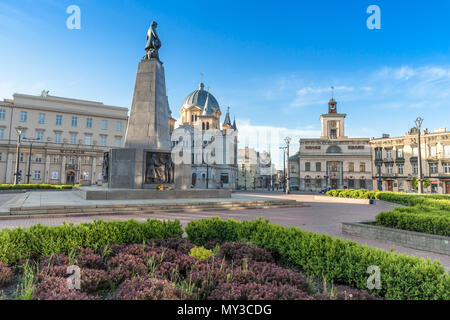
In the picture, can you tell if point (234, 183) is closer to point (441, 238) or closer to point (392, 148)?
point (392, 148)

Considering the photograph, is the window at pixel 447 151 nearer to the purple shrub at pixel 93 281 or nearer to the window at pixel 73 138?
the purple shrub at pixel 93 281

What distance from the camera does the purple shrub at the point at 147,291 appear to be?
3289 millimetres

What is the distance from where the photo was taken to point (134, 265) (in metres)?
4.46

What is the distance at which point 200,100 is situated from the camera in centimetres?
8606

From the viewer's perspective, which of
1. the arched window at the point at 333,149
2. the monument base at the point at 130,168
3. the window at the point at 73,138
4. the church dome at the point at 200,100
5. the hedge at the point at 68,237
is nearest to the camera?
the hedge at the point at 68,237

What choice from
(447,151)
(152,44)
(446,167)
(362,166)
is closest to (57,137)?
(152,44)

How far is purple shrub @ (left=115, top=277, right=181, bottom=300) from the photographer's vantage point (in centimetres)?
329

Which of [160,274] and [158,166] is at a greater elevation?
[158,166]

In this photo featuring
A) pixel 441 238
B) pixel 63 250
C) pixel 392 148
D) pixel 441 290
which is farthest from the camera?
pixel 392 148

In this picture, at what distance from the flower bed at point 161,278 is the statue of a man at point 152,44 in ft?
61.0

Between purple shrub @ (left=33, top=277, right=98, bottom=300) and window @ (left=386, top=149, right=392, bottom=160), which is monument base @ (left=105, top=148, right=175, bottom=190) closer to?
purple shrub @ (left=33, top=277, right=98, bottom=300)

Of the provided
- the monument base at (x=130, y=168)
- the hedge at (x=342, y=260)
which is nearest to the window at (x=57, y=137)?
the monument base at (x=130, y=168)
